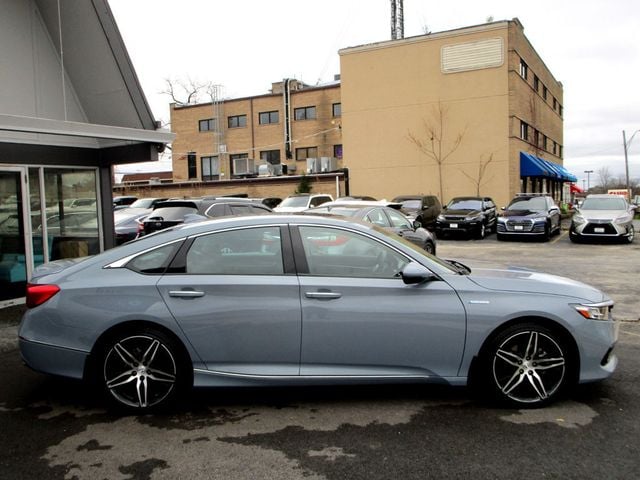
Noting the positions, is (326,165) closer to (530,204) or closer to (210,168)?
(210,168)

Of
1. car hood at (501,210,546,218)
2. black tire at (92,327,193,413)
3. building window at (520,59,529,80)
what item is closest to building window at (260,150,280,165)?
building window at (520,59,529,80)

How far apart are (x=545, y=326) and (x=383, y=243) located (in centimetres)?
138

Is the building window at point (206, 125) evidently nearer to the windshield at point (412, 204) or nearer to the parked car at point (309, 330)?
→ the windshield at point (412, 204)

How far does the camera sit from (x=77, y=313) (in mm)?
4066

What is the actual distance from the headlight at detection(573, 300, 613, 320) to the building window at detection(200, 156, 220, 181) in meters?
41.3

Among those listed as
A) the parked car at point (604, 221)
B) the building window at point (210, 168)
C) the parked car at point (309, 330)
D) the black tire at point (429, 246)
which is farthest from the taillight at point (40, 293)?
the building window at point (210, 168)

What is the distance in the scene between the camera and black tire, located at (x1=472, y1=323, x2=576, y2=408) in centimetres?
406

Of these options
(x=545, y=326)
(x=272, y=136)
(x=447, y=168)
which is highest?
(x=272, y=136)

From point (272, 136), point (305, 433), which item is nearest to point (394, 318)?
point (305, 433)

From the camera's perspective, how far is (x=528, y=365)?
408cm

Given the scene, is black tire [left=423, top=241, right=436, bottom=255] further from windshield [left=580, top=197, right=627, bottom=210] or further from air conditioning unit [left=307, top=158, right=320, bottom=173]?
air conditioning unit [left=307, top=158, right=320, bottom=173]

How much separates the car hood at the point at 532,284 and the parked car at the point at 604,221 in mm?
14558

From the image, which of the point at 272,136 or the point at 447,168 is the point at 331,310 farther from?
the point at 272,136

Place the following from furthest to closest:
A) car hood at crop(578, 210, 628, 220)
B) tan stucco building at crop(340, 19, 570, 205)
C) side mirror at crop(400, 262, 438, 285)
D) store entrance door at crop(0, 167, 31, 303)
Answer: tan stucco building at crop(340, 19, 570, 205)
car hood at crop(578, 210, 628, 220)
store entrance door at crop(0, 167, 31, 303)
side mirror at crop(400, 262, 438, 285)
